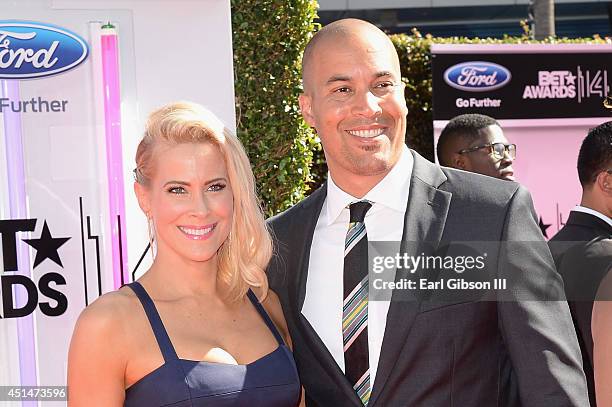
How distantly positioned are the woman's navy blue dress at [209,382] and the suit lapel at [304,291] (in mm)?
119

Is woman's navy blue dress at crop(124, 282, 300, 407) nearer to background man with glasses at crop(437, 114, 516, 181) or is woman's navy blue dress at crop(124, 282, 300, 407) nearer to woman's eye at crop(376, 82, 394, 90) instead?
woman's eye at crop(376, 82, 394, 90)

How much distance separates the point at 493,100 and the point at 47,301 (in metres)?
4.39

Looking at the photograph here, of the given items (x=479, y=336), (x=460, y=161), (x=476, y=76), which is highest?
(x=476, y=76)

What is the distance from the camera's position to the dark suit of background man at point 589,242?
3.07 metres

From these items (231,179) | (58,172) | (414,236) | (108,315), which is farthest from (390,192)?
(58,172)

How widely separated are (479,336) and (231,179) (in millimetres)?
Result: 809

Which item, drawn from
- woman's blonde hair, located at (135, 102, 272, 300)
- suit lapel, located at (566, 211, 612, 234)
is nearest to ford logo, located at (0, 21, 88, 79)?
woman's blonde hair, located at (135, 102, 272, 300)

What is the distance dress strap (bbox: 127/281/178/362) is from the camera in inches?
88.1

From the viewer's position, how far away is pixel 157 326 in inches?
89.3

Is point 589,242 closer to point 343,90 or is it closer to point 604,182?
point 604,182

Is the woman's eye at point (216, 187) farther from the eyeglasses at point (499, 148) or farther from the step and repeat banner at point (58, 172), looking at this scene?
the eyeglasses at point (499, 148)

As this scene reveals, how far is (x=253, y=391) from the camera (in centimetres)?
230

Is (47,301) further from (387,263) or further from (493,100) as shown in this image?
(493,100)

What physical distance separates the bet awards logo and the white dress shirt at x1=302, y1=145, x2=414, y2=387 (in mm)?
796
